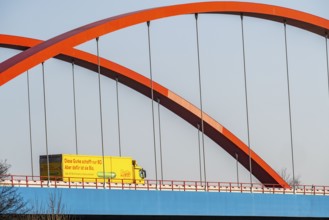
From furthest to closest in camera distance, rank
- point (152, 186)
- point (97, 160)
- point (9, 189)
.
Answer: point (97, 160) → point (152, 186) → point (9, 189)

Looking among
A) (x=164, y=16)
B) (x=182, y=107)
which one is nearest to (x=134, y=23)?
(x=164, y=16)

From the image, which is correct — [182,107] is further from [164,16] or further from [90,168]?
[164,16]

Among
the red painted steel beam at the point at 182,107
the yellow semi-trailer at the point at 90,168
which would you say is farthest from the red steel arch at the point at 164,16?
the yellow semi-trailer at the point at 90,168

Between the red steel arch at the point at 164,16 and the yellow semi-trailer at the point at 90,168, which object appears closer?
the red steel arch at the point at 164,16

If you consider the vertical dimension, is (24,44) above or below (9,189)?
above

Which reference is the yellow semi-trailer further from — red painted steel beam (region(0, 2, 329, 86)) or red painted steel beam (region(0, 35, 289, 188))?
red painted steel beam (region(0, 2, 329, 86))

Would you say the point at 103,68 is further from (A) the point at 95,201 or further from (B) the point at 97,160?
(A) the point at 95,201

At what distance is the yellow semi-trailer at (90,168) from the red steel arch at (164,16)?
16.2ft

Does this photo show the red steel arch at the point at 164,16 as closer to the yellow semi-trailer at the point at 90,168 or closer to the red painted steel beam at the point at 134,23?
the red painted steel beam at the point at 134,23

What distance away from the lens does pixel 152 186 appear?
7775 cm

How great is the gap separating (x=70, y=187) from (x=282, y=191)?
703 inches

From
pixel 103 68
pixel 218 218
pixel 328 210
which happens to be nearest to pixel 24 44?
pixel 103 68

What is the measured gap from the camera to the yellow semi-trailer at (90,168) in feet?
270

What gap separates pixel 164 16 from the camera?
75.6 m
